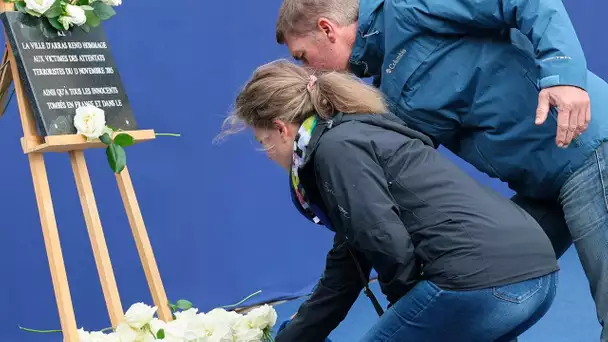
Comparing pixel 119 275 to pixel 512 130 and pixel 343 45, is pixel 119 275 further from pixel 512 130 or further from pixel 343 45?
pixel 512 130

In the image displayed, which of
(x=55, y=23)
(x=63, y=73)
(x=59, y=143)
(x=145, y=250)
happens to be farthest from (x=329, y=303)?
(x=55, y=23)

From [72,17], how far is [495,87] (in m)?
1.07

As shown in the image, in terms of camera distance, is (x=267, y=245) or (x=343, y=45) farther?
(x=267, y=245)

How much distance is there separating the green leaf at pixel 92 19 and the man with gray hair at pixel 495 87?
0.49 meters

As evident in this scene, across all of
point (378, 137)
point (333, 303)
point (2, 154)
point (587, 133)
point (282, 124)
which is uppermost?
point (2, 154)

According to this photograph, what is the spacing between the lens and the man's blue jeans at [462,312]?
1588mm

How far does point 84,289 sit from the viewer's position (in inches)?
117

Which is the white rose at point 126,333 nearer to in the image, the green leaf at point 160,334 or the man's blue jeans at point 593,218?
the green leaf at point 160,334

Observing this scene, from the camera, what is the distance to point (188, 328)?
2012 millimetres

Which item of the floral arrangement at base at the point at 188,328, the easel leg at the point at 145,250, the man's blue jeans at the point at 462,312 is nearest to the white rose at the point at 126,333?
the floral arrangement at base at the point at 188,328

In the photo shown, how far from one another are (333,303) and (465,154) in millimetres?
507

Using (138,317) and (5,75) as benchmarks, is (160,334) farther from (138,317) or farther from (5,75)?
(5,75)

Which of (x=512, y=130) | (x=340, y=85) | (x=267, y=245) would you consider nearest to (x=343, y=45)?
(x=340, y=85)

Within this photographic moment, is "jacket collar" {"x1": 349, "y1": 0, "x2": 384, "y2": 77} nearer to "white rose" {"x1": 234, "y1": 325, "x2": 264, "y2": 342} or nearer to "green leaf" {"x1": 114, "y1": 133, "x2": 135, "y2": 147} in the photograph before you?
"green leaf" {"x1": 114, "y1": 133, "x2": 135, "y2": 147}
